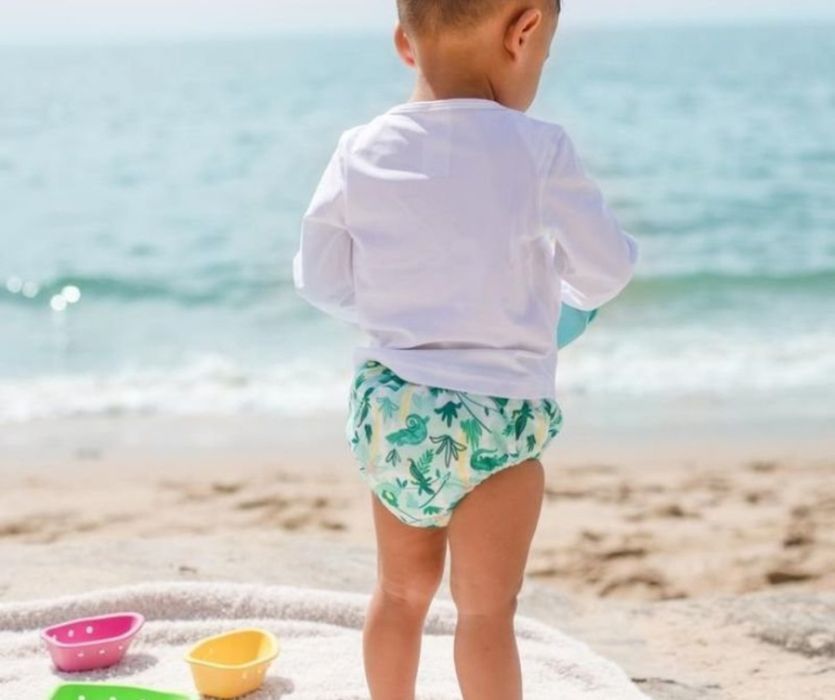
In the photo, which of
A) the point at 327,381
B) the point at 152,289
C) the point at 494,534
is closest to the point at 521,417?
the point at 494,534

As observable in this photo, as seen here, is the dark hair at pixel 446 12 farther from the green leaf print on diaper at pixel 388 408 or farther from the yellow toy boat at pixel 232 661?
the yellow toy boat at pixel 232 661

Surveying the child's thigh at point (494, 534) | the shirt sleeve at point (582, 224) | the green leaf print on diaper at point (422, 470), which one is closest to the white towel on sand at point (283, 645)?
the child's thigh at point (494, 534)

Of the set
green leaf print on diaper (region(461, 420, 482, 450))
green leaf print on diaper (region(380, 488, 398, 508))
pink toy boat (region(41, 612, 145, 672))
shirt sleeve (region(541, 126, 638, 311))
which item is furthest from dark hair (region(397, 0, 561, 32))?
pink toy boat (region(41, 612, 145, 672))

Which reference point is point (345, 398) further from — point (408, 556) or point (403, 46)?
point (403, 46)

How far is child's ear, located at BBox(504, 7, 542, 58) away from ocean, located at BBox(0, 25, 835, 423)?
4862 mm

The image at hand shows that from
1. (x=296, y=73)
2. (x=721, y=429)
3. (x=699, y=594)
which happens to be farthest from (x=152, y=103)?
(x=699, y=594)

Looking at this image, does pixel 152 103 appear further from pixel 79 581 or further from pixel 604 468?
pixel 79 581

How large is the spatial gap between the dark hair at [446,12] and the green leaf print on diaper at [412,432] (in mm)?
638

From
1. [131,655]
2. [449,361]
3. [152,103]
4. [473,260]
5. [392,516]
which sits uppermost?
[152,103]

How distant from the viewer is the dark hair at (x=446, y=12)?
216 centimetres

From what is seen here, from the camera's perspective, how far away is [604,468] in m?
5.71

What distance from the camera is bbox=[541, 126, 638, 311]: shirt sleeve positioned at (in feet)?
7.11

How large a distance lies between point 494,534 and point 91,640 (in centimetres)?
123

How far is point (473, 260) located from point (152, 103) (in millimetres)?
21326
